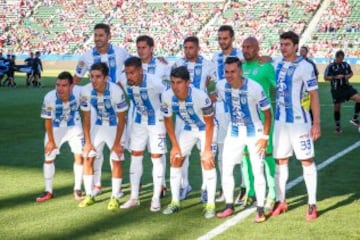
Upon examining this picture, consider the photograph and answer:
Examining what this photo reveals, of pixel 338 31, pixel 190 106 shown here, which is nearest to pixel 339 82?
pixel 190 106

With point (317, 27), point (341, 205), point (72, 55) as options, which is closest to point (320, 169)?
point (341, 205)

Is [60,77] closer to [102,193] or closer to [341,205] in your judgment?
[102,193]

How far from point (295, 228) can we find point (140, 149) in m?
2.25


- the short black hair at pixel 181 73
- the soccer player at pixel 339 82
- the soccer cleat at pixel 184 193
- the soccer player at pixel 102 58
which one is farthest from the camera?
the soccer player at pixel 339 82

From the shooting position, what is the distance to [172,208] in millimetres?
7766

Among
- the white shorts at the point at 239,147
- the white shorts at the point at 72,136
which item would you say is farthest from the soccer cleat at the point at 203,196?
the white shorts at the point at 72,136

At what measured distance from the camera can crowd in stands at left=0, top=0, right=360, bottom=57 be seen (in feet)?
149

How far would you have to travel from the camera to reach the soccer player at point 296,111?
7.35 meters

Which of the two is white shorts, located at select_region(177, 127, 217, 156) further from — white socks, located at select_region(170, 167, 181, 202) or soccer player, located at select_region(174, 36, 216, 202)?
soccer player, located at select_region(174, 36, 216, 202)

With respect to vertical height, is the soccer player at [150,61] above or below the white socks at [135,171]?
above

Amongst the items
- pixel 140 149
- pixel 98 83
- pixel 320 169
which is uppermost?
pixel 98 83

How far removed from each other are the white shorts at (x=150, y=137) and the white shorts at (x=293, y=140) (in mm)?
1423

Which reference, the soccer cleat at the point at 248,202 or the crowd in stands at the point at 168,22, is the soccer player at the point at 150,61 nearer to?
the soccer cleat at the point at 248,202

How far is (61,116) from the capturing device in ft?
28.4
